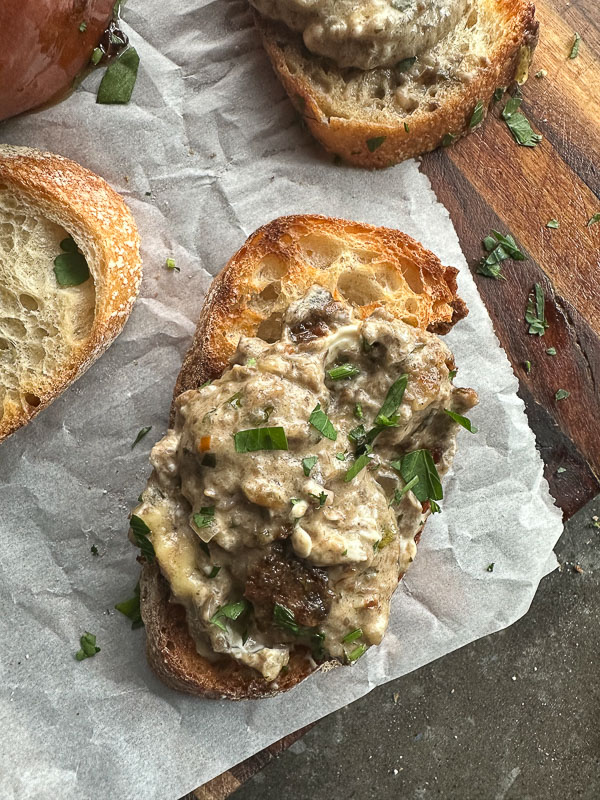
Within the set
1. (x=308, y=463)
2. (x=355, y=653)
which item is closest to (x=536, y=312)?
(x=308, y=463)

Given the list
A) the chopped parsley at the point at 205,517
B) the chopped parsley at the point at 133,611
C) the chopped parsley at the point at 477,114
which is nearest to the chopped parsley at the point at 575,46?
the chopped parsley at the point at 477,114

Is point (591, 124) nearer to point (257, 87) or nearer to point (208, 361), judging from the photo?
point (257, 87)

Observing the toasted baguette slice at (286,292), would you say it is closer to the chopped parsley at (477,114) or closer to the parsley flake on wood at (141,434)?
the parsley flake on wood at (141,434)

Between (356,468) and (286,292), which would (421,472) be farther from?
(286,292)

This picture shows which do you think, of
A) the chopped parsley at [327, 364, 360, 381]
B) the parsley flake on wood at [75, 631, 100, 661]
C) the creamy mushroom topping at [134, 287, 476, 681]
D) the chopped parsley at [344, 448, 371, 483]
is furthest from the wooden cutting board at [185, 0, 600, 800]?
the parsley flake on wood at [75, 631, 100, 661]

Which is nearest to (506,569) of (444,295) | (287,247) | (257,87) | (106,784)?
(444,295)

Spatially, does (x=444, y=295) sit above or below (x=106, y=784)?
above

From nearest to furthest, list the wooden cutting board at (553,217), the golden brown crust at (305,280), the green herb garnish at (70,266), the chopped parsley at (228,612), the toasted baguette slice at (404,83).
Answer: the chopped parsley at (228,612), the golden brown crust at (305,280), the green herb garnish at (70,266), the toasted baguette slice at (404,83), the wooden cutting board at (553,217)
